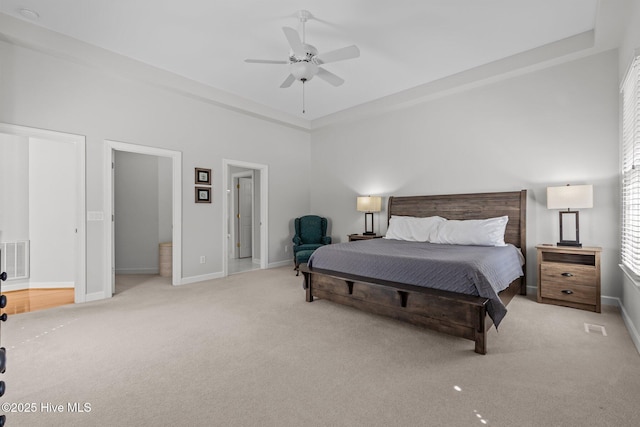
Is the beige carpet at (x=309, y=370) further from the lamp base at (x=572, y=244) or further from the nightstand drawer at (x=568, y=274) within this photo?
the lamp base at (x=572, y=244)

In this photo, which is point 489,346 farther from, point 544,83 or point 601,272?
point 544,83

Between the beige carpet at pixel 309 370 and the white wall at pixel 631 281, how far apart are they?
0.12 metres

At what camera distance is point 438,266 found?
106 inches

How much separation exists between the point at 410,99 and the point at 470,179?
1.61 metres

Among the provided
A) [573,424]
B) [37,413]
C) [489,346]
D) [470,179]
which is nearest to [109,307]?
[37,413]

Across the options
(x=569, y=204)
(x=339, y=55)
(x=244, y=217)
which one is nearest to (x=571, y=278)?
(x=569, y=204)

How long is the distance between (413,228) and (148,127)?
4.13 m

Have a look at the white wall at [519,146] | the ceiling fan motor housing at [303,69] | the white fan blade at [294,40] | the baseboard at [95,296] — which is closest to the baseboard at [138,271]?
the baseboard at [95,296]

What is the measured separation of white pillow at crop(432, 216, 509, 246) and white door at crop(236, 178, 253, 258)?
4.98 meters

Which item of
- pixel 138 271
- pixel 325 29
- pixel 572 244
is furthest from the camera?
pixel 138 271

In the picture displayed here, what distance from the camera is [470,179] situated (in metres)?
4.57

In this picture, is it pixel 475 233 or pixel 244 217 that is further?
pixel 244 217

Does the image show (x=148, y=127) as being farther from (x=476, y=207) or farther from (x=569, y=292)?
(x=569, y=292)

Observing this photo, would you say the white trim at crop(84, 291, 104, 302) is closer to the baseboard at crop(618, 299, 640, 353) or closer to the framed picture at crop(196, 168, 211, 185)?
the framed picture at crop(196, 168, 211, 185)
